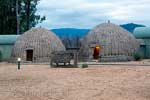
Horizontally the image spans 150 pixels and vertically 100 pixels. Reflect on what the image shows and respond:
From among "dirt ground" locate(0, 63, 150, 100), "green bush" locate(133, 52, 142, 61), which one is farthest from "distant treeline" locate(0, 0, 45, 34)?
"dirt ground" locate(0, 63, 150, 100)

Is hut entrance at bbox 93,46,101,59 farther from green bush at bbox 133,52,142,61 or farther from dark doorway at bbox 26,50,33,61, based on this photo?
dark doorway at bbox 26,50,33,61

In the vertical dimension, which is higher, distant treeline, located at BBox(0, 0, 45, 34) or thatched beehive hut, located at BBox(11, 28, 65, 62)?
distant treeline, located at BBox(0, 0, 45, 34)

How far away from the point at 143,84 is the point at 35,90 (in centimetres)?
434

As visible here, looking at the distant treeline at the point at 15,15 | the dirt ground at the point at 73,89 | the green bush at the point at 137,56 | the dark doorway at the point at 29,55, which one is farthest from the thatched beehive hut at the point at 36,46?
the dirt ground at the point at 73,89

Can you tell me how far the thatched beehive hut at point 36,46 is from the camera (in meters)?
40.6

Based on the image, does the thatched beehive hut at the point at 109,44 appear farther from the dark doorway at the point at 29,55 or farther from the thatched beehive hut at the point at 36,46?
the dark doorway at the point at 29,55

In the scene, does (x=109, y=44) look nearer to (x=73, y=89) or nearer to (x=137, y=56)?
(x=137, y=56)

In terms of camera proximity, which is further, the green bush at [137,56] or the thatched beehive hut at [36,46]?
the thatched beehive hut at [36,46]

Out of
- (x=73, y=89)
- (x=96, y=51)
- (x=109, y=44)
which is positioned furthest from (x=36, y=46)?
(x=73, y=89)

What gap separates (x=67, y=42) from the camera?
160 feet

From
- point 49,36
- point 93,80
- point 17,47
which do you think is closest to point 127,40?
point 49,36

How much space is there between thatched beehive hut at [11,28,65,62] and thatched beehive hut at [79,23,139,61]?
252 centimetres

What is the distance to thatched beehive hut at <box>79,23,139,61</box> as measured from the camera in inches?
1597

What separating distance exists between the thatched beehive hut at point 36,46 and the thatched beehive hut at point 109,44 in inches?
99.4
